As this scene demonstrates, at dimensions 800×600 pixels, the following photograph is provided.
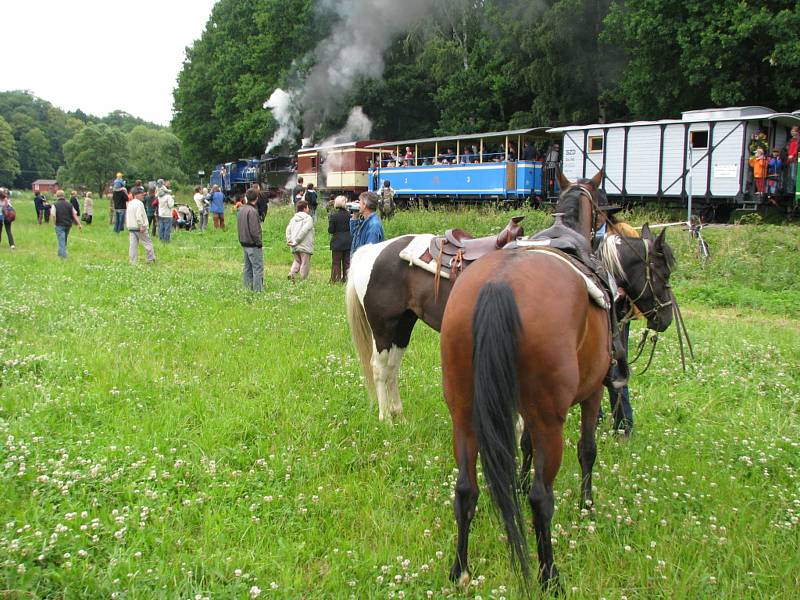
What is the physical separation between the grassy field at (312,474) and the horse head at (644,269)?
3.80 feet

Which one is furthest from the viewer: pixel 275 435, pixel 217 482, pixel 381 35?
pixel 381 35

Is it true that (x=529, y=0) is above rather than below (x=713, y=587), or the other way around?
above

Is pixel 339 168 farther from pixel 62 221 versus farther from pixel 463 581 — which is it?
pixel 463 581

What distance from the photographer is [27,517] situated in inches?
151

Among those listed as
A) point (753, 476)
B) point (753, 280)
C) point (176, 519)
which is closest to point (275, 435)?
point (176, 519)

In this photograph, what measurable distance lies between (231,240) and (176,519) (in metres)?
20.5

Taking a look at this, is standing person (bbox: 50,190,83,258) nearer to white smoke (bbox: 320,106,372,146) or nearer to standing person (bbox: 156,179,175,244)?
standing person (bbox: 156,179,175,244)

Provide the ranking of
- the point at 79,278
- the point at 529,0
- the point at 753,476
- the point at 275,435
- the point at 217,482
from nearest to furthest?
the point at 217,482, the point at 753,476, the point at 275,435, the point at 79,278, the point at 529,0

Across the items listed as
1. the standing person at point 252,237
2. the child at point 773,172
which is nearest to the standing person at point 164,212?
the standing person at point 252,237

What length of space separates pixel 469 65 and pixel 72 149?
63.0m

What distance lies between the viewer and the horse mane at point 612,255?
218 inches

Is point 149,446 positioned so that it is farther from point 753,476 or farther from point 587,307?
point 753,476

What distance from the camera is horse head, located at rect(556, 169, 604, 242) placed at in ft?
16.0

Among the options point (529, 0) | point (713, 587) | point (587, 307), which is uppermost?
point (529, 0)
